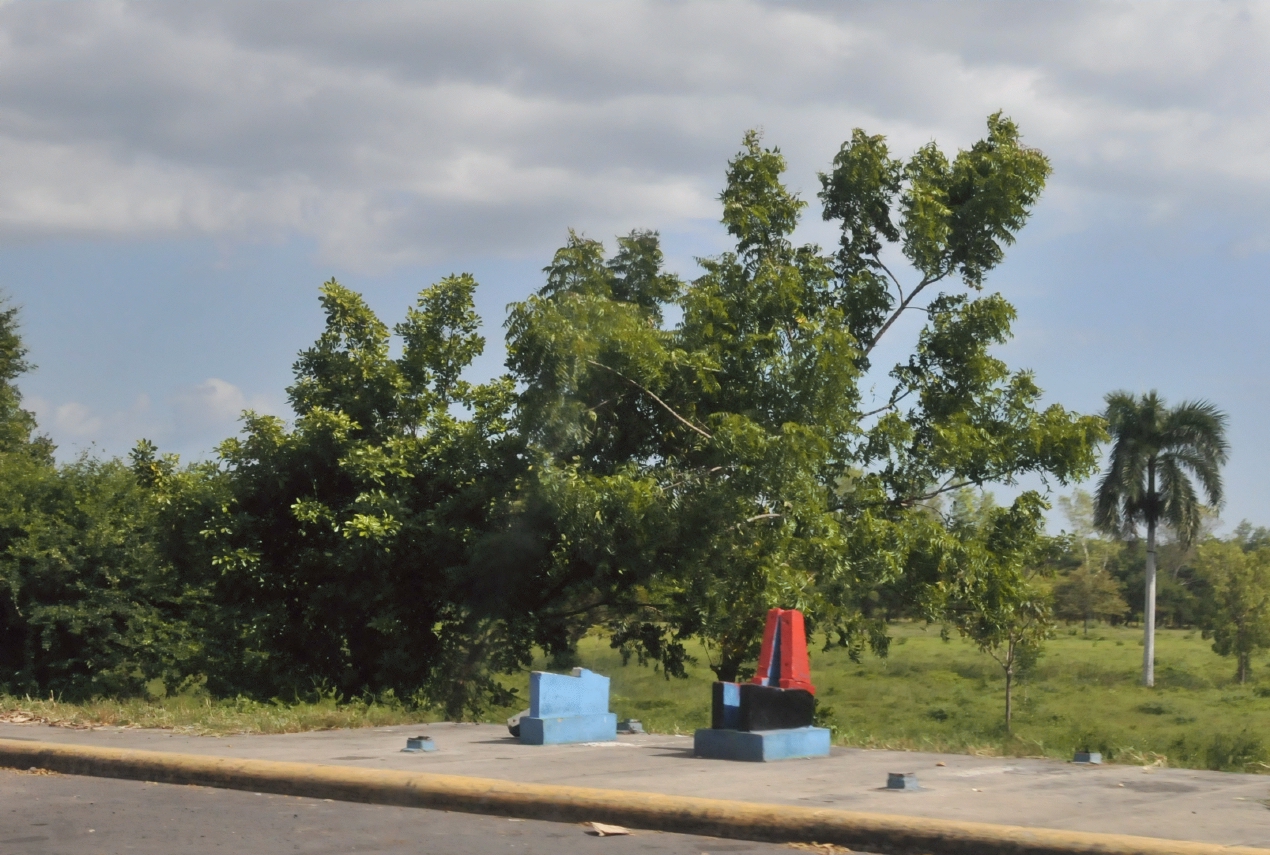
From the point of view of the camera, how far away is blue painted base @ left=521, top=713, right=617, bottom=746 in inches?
402

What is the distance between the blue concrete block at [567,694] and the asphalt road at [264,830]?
281 cm

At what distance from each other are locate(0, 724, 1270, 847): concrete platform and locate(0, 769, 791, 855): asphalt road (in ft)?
2.80

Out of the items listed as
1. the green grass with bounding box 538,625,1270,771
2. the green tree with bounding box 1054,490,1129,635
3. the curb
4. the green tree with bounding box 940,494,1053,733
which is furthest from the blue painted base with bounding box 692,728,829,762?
the green tree with bounding box 1054,490,1129,635

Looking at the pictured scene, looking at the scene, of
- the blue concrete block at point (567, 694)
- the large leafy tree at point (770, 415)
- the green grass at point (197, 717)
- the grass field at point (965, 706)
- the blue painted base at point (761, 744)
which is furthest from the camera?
the large leafy tree at point (770, 415)

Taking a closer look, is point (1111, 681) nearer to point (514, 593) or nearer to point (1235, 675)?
point (1235, 675)

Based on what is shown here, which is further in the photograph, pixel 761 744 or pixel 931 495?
pixel 931 495

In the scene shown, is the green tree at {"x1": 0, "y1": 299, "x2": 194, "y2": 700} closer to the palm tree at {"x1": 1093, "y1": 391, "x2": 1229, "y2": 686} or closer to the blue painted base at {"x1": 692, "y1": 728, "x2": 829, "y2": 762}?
the blue painted base at {"x1": 692, "y1": 728, "x2": 829, "y2": 762}

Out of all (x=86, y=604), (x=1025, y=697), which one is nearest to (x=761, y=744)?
(x=86, y=604)

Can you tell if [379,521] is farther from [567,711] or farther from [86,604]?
[567,711]

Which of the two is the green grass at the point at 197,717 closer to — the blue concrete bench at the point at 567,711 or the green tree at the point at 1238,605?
the blue concrete bench at the point at 567,711

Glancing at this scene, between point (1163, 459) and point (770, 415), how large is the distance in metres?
30.9

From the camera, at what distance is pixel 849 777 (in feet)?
26.8

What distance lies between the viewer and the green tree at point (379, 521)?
17625 millimetres

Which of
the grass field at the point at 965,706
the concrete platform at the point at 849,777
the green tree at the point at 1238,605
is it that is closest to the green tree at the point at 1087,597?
the grass field at the point at 965,706
